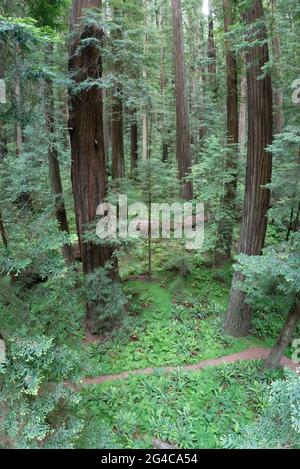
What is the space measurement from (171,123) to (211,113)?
265 cm

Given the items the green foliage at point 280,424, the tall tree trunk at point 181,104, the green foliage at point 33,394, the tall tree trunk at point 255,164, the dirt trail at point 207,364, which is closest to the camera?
the green foliage at point 33,394

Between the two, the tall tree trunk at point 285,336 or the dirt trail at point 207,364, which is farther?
the dirt trail at point 207,364

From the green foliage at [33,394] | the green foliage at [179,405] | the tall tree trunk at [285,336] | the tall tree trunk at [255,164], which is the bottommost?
the green foliage at [179,405]

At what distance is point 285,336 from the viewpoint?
562cm

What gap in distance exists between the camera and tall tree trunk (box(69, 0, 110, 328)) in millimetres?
5773

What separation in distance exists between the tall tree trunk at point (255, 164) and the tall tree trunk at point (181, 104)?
4.07 meters

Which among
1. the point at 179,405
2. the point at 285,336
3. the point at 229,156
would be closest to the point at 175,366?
the point at 179,405

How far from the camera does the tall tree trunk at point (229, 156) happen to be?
7.92 metres

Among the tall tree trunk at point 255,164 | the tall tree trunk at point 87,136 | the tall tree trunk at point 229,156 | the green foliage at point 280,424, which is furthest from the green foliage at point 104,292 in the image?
the green foliage at point 280,424

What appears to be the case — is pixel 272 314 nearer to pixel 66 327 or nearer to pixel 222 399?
pixel 222 399

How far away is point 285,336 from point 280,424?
8.28 feet

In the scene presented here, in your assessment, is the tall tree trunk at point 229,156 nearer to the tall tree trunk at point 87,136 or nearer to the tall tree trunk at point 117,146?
the tall tree trunk at point 87,136

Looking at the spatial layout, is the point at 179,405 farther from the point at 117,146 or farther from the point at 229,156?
the point at 117,146

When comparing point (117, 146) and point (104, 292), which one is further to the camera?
point (117, 146)
